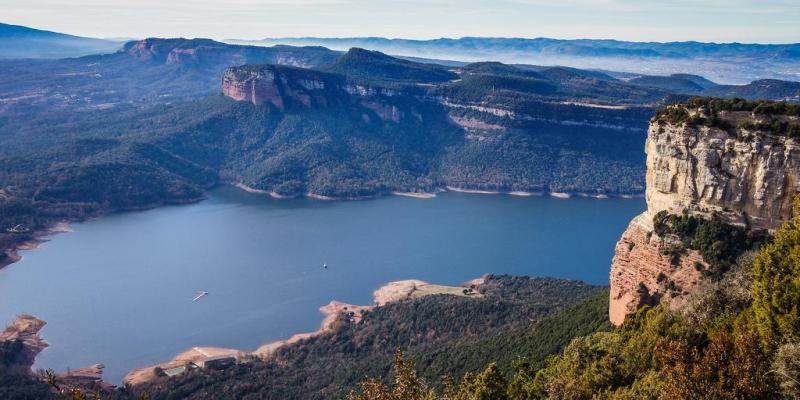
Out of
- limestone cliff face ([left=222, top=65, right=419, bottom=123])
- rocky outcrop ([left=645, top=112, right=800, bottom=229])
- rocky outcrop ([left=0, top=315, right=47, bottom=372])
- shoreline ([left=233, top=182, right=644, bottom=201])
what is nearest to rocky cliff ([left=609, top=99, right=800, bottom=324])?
rocky outcrop ([left=645, top=112, right=800, bottom=229])

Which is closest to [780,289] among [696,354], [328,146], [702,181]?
[696,354]

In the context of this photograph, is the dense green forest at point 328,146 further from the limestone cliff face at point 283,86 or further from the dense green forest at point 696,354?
the dense green forest at point 696,354

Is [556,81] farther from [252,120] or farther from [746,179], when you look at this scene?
[746,179]

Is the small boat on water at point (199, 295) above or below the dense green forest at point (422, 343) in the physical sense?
below

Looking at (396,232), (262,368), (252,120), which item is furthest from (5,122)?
(262,368)

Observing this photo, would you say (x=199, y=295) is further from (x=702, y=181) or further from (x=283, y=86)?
(x=283, y=86)

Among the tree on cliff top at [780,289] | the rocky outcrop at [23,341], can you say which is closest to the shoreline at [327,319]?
the rocky outcrop at [23,341]

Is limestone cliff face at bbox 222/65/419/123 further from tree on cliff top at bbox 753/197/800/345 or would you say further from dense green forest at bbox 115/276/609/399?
tree on cliff top at bbox 753/197/800/345
